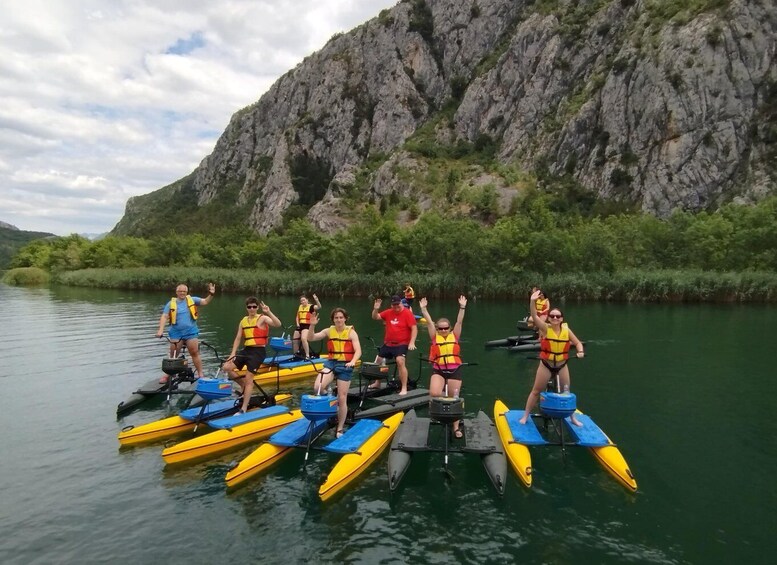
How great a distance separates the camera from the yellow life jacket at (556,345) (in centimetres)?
1195

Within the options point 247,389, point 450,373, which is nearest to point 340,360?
point 450,373

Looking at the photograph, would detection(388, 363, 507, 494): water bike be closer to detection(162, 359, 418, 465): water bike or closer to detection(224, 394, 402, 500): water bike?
detection(224, 394, 402, 500): water bike

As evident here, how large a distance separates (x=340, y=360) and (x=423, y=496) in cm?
358

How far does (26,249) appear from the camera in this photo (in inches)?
4523

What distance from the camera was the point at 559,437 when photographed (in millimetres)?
11953

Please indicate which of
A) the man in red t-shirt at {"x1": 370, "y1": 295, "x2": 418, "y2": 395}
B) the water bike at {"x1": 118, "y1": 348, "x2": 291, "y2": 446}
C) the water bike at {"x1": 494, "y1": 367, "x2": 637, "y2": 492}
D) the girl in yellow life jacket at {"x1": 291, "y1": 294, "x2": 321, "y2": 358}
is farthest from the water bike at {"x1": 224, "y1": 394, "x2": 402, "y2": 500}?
the girl in yellow life jacket at {"x1": 291, "y1": 294, "x2": 321, "y2": 358}

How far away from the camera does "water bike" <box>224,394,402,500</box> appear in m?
10.4

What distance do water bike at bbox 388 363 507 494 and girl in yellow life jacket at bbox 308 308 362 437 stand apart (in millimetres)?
1468

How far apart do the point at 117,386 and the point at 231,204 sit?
477 ft

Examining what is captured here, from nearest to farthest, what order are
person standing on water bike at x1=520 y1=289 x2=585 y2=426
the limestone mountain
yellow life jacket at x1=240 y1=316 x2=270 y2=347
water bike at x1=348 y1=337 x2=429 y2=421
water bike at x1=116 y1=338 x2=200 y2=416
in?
person standing on water bike at x1=520 y1=289 x2=585 y2=426
yellow life jacket at x1=240 y1=316 x2=270 y2=347
water bike at x1=348 y1=337 x2=429 y2=421
water bike at x1=116 y1=338 x2=200 y2=416
the limestone mountain

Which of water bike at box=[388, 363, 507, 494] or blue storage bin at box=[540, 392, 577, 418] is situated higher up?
blue storage bin at box=[540, 392, 577, 418]

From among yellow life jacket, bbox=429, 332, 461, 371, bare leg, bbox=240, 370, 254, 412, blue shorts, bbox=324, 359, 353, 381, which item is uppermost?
yellow life jacket, bbox=429, 332, 461, 371

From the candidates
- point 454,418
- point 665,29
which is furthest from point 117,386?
point 665,29

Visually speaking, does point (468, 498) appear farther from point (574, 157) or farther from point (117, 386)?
point (574, 157)
